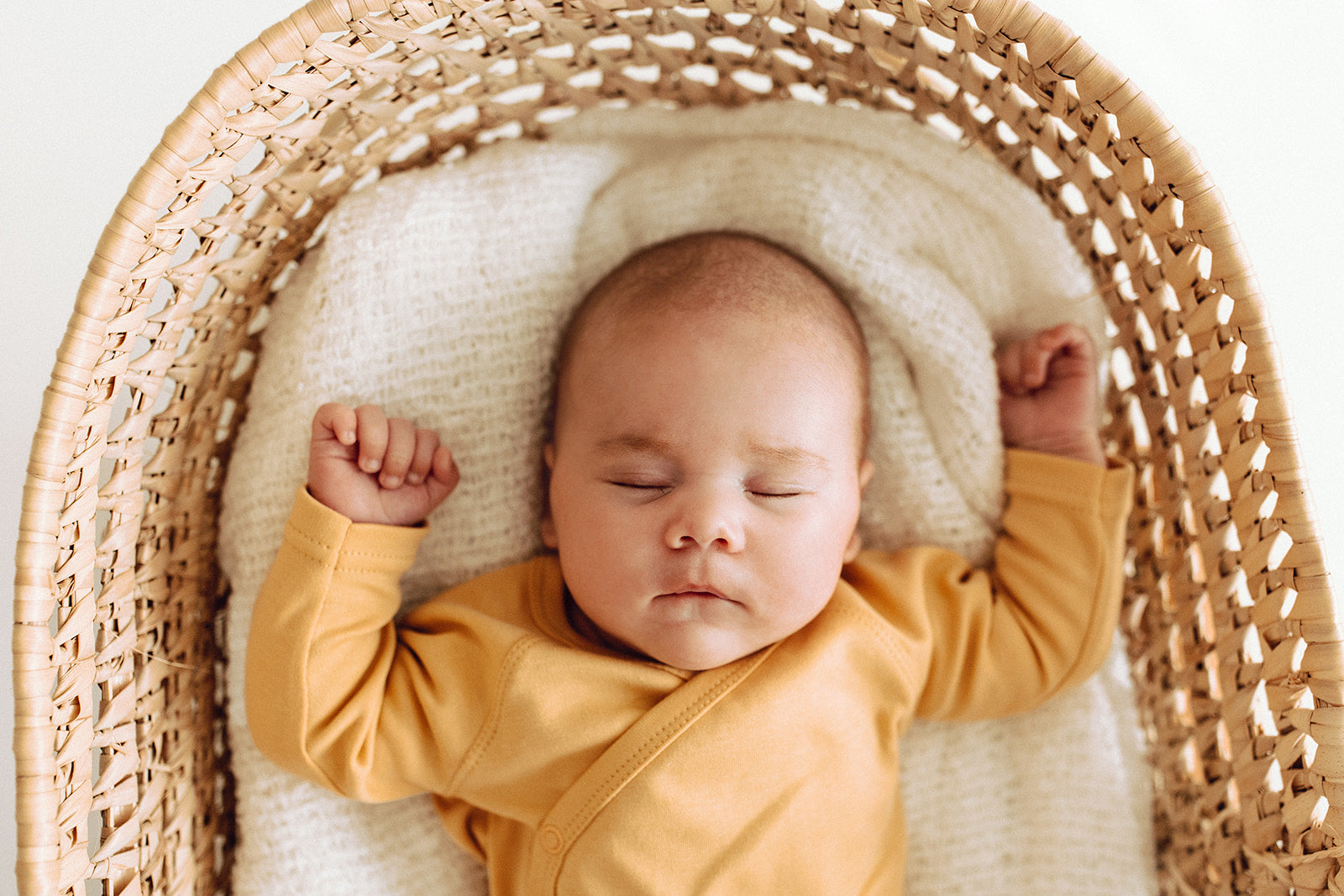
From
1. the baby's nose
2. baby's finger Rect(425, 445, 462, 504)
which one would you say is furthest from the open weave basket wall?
the baby's nose

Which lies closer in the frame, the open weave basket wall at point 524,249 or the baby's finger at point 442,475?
the open weave basket wall at point 524,249

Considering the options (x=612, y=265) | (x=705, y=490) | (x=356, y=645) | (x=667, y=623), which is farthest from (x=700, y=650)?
(x=612, y=265)

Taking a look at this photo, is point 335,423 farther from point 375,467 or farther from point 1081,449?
point 1081,449

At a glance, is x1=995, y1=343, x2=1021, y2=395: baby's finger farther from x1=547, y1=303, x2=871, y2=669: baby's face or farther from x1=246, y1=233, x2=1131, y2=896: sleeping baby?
x1=547, y1=303, x2=871, y2=669: baby's face

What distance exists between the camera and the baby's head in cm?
105

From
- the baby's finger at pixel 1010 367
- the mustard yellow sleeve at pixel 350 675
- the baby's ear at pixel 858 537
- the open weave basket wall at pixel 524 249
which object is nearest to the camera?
the open weave basket wall at pixel 524 249

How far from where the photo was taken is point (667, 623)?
3.47 feet

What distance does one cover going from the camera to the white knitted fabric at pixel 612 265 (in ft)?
3.99

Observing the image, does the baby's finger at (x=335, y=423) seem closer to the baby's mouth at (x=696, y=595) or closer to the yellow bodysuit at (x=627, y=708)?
the yellow bodysuit at (x=627, y=708)

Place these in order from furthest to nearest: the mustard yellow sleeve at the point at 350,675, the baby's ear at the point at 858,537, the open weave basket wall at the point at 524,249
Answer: the baby's ear at the point at 858,537, the mustard yellow sleeve at the point at 350,675, the open weave basket wall at the point at 524,249

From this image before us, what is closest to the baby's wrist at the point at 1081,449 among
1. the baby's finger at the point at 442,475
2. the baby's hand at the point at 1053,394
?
the baby's hand at the point at 1053,394

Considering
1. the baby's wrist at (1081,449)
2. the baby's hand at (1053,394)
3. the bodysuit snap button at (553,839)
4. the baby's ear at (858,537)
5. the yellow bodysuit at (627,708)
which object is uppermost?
the baby's hand at (1053,394)

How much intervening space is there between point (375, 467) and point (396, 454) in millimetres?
31

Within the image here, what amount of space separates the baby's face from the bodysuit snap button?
0.69ft
